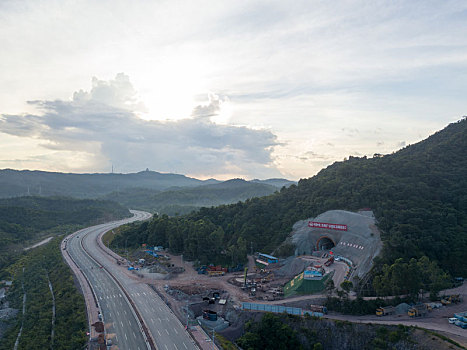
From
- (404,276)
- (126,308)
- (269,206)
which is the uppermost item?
(269,206)

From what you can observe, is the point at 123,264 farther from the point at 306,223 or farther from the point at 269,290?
the point at 306,223

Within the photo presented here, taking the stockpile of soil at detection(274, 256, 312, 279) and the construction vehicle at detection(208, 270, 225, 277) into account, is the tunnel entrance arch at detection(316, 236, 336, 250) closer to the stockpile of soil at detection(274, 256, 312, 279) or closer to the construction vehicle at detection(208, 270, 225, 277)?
the stockpile of soil at detection(274, 256, 312, 279)

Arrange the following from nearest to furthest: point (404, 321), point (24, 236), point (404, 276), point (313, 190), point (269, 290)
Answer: point (404, 321) < point (404, 276) < point (269, 290) < point (313, 190) < point (24, 236)

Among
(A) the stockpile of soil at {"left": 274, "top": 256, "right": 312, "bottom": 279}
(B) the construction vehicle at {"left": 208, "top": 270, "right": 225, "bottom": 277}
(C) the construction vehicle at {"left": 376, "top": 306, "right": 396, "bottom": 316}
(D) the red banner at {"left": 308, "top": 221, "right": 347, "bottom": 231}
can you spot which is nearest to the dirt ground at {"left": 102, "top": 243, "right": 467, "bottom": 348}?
(C) the construction vehicle at {"left": 376, "top": 306, "right": 396, "bottom": 316}

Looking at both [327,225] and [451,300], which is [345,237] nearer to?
[327,225]

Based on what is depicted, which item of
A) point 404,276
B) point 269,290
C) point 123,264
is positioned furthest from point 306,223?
point 123,264

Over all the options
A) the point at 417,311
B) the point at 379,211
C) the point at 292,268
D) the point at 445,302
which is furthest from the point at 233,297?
the point at 379,211

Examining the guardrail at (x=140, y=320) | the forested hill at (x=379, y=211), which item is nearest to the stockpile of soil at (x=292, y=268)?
the forested hill at (x=379, y=211)
